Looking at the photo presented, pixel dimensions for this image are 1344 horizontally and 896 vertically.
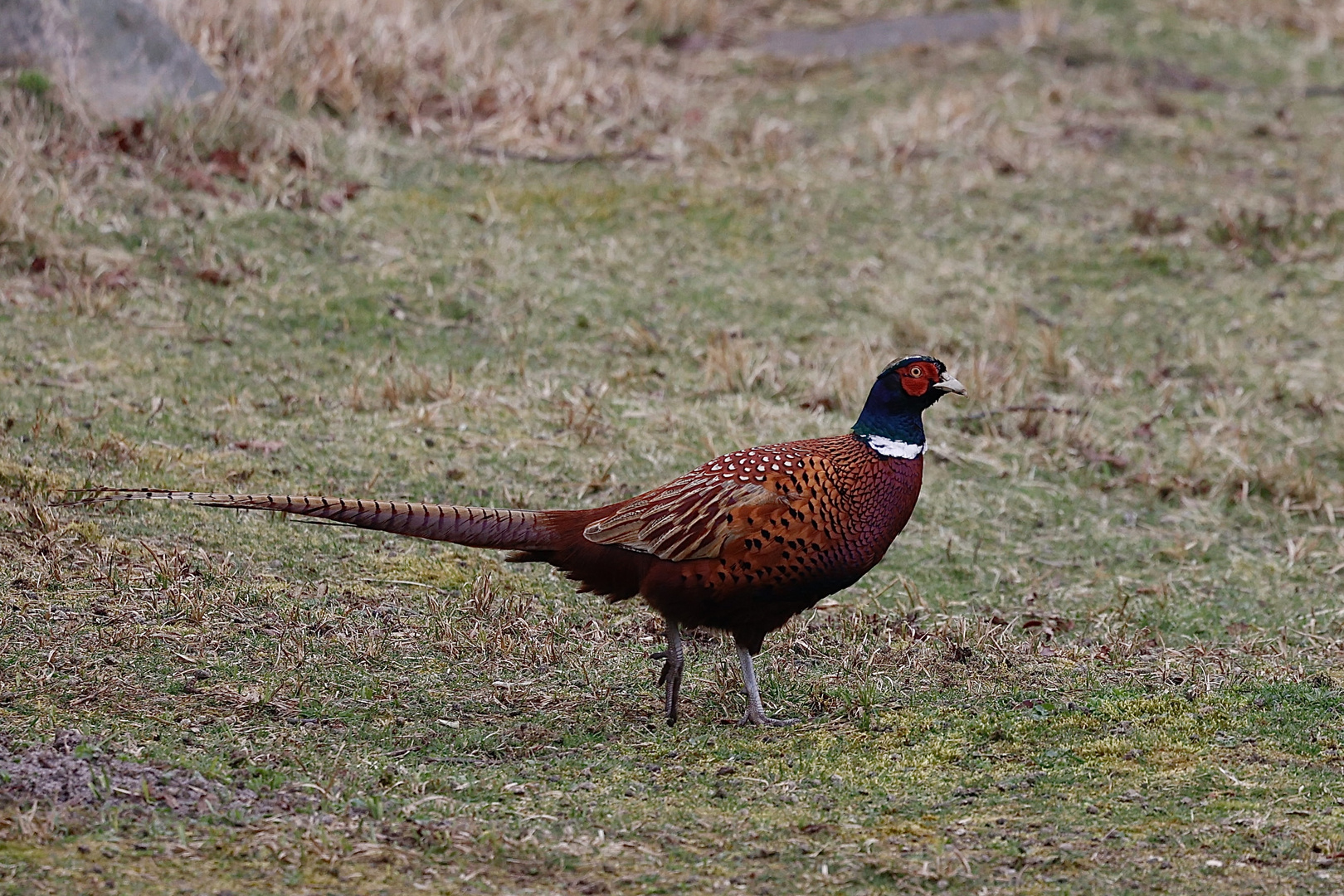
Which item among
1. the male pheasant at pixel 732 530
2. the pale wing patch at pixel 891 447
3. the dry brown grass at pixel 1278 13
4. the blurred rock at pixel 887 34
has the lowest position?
the male pheasant at pixel 732 530

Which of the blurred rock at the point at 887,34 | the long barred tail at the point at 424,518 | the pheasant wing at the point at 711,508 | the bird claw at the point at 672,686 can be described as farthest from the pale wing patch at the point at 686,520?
the blurred rock at the point at 887,34

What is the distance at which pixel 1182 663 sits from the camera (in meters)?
5.14

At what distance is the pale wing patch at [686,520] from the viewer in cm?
458

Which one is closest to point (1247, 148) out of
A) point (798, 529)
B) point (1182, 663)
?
point (1182, 663)

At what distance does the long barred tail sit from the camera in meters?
4.39

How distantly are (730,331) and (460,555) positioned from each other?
2.75 m

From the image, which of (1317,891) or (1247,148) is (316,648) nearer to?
(1317,891)

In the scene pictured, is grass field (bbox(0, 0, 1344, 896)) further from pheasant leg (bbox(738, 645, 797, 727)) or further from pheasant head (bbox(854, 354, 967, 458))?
pheasant head (bbox(854, 354, 967, 458))

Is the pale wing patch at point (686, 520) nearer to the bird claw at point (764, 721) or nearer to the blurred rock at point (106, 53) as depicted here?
the bird claw at point (764, 721)

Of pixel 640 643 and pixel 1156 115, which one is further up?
pixel 1156 115

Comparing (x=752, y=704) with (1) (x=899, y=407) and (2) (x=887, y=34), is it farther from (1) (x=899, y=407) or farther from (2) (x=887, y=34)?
(2) (x=887, y=34)

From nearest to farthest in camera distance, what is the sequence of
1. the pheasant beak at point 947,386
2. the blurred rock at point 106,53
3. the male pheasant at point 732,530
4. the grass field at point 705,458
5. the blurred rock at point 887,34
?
the grass field at point 705,458, the male pheasant at point 732,530, the pheasant beak at point 947,386, the blurred rock at point 106,53, the blurred rock at point 887,34

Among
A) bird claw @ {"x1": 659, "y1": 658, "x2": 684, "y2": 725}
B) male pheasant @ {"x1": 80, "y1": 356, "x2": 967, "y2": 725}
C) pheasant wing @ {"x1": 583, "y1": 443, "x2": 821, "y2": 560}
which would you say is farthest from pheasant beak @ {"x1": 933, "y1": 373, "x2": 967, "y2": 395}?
bird claw @ {"x1": 659, "y1": 658, "x2": 684, "y2": 725}

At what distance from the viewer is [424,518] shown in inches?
179
